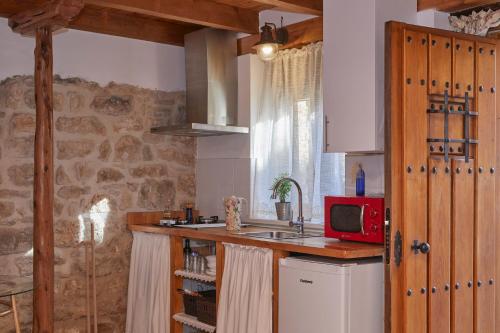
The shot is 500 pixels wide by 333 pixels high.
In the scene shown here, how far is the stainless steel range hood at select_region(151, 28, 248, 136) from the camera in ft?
16.8

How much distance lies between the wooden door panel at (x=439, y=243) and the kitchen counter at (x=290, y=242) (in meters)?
0.29

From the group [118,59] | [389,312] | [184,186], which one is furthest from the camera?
[184,186]

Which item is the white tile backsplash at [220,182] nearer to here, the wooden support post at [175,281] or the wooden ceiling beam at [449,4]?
the wooden support post at [175,281]

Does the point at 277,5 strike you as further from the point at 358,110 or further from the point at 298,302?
the point at 298,302

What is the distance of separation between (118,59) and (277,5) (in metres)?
1.47

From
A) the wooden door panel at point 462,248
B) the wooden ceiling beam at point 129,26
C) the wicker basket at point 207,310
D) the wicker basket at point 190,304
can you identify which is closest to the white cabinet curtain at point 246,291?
the wicker basket at point 207,310

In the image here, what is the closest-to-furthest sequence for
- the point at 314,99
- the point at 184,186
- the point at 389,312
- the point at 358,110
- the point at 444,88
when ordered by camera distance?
the point at 389,312 < the point at 444,88 < the point at 358,110 < the point at 314,99 < the point at 184,186

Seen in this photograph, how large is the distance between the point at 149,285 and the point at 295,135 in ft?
5.04

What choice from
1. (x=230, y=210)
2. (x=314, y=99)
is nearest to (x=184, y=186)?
(x=230, y=210)

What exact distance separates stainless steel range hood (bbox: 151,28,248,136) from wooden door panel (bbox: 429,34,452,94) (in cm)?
188

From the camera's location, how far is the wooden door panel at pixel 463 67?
3623 mm

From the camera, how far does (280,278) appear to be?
12.3 ft

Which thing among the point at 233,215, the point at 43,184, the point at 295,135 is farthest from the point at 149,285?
the point at 295,135

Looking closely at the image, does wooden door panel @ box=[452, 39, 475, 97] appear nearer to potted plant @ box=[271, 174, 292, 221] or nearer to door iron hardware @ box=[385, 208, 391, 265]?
door iron hardware @ box=[385, 208, 391, 265]
